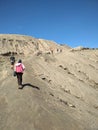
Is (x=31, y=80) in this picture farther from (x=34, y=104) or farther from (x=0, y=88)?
(x=34, y=104)

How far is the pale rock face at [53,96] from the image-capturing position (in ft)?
35.2

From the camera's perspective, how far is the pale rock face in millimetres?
10734

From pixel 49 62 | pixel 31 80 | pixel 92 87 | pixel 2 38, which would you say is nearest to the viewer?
pixel 31 80

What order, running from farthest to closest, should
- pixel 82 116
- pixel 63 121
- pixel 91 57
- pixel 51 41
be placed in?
pixel 51 41 < pixel 91 57 < pixel 82 116 < pixel 63 121

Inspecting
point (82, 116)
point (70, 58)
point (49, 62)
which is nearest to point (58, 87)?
point (82, 116)

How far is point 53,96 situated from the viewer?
14.6 m

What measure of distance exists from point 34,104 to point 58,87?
21.1 ft

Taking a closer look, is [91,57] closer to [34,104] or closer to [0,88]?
[0,88]

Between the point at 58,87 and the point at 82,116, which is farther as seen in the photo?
the point at 58,87

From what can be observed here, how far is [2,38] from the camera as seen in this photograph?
305 feet

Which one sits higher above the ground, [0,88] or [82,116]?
[0,88]

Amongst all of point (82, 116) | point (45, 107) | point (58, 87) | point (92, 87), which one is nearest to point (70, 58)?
point (92, 87)

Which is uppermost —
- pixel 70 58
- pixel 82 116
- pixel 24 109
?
pixel 70 58

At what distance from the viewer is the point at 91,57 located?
29094 mm
